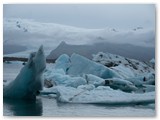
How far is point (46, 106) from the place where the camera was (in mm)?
2988

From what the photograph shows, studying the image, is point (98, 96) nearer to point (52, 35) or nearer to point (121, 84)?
point (121, 84)

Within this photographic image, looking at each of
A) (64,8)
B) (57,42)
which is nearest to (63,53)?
(57,42)

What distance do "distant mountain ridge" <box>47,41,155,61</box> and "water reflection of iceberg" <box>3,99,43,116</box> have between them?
0.34m

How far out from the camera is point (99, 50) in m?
2.99

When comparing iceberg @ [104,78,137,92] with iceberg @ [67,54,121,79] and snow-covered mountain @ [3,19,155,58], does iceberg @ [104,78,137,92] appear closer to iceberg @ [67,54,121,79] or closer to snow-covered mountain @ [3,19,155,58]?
iceberg @ [67,54,121,79]

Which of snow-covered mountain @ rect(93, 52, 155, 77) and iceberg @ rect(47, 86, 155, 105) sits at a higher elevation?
snow-covered mountain @ rect(93, 52, 155, 77)

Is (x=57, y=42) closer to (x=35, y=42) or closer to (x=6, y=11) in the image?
(x=35, y=42)

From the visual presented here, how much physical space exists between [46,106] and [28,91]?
0.55ft

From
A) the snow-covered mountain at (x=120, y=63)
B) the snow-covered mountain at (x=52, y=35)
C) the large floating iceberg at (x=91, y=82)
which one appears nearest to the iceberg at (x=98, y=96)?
the large floating iceberg at (x=91, y=82)

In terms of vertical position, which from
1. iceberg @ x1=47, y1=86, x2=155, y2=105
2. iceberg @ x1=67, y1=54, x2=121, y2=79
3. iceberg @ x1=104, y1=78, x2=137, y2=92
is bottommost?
iceberg @ x1=47, y1=86, x2=155, y2=105

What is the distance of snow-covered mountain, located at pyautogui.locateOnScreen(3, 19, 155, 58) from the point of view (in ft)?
9.82

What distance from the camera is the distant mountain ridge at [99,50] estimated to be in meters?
2.98

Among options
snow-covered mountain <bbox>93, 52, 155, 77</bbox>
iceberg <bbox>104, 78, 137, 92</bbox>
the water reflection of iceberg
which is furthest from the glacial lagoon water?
snow-covered mountain <bbox>93, 52, 155, 77</bbox>

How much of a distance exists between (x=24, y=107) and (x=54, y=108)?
207 millimetres
